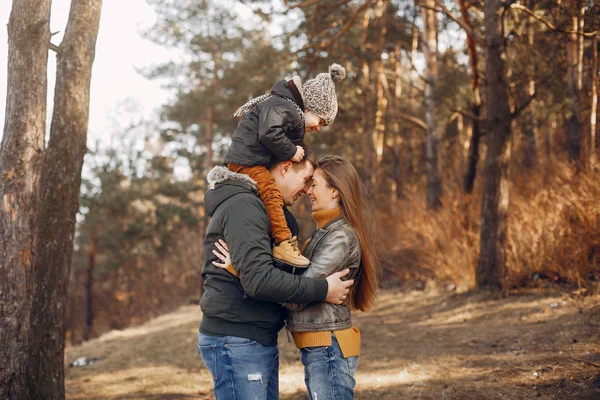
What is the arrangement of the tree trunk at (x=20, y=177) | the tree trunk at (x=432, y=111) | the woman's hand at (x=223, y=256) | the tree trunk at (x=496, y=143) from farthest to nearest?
the tree trunk at (x=432, y=111), the tree trunk at (x=496, y=143), the tree trunk at (x=20, y=177), the woman's hand at (x=223, y=256)

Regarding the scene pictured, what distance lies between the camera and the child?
3088mm

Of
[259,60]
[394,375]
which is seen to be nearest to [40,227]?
[394,375]

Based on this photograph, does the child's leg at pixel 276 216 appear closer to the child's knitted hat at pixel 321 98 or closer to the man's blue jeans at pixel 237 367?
the man's blue jeans at pixel 237 367

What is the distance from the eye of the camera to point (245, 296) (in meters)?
2.68

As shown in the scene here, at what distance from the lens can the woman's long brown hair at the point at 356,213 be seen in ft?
10.0

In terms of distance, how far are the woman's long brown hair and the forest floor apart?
91.4 inches

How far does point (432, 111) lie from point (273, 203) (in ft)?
39.9

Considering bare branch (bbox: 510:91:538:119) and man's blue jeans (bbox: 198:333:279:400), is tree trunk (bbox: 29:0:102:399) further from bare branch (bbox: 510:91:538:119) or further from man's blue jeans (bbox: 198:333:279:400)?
bare branch (bbox: 510:91:538:119)

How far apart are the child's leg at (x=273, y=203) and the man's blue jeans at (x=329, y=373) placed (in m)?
0.59

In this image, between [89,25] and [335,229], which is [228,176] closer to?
[335,229]

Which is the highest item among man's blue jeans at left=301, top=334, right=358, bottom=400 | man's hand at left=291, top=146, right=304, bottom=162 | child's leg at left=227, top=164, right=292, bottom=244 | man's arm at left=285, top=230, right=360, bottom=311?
man's hand at left=291, top=146, right=304, bottom=162

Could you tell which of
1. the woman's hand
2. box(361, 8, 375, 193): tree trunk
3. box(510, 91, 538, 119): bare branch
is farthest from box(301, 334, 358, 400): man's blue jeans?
box(361, 8, 375, 193): tree trunk

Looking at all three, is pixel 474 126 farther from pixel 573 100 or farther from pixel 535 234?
pixel 535 234

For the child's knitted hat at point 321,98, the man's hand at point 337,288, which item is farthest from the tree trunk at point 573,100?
the man's hand at point 337,288
